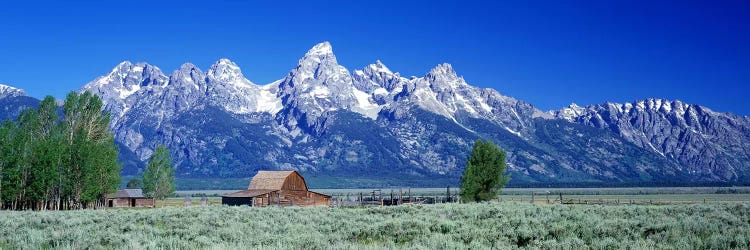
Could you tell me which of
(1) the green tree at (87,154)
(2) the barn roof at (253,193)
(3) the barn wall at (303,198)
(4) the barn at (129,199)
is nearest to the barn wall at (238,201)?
(2) the barn roof at (253,193)

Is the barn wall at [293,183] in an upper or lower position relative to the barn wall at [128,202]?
upper

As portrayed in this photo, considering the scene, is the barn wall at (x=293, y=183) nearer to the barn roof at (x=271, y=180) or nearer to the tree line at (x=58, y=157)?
the barn roof at (x=271, y=180)

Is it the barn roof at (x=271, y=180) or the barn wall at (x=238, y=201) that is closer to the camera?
the barn wall at (x=238, y=201)

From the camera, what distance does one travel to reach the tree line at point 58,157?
52500 millimetres

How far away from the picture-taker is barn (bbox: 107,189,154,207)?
87.1 meters

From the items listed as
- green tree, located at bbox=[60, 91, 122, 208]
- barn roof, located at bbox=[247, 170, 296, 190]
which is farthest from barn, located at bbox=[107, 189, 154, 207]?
green tree, located at bbox=[60, 91, 122, 208]

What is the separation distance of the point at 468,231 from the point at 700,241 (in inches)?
279

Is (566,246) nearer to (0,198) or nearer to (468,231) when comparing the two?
(468,231)

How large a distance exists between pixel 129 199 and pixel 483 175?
54.6 m

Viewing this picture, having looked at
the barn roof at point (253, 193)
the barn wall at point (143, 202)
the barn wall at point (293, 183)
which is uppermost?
the barn wall at point (293, 183)

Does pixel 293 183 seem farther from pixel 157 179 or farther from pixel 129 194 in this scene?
pixel 129 194

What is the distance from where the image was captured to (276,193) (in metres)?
76.4

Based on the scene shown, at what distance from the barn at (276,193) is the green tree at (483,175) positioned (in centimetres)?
2402

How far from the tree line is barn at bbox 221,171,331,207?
A: 16.2 m
